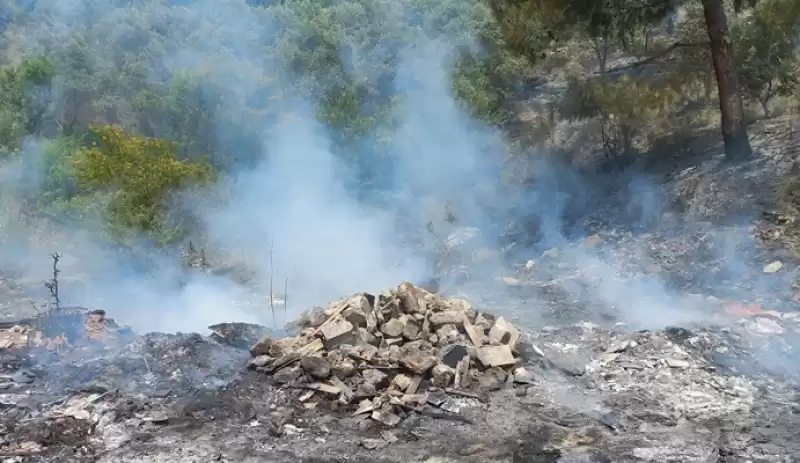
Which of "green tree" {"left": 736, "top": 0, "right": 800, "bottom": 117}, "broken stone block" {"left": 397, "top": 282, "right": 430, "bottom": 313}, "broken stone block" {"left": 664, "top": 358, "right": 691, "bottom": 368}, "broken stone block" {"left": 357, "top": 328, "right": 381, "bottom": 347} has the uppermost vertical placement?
"green tree" {"left": 736, "top": 0, "right": 800, "bottom": 117}

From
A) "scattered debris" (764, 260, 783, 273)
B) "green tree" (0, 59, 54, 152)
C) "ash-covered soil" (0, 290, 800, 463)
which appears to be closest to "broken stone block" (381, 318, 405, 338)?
"ash-covered soil" (0, 290, 800, 463)

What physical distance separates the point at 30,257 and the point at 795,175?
36.4 feet

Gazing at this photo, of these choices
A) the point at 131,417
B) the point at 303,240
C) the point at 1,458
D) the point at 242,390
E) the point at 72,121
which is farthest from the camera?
the point at 72,121

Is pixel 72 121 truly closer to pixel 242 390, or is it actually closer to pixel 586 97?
pixel 586 97

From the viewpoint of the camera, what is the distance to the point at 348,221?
10.9m

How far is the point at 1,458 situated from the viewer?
4.49 metres

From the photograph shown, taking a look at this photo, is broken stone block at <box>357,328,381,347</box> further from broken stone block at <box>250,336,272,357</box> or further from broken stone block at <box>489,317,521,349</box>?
broken stone block at <box>489,317,521,349</box>

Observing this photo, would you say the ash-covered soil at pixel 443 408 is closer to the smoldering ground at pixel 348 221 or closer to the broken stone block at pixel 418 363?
the broken stone block at pixel 418 363

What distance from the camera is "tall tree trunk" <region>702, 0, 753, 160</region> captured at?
31.4 ft

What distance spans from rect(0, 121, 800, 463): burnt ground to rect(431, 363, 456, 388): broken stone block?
0.17 m

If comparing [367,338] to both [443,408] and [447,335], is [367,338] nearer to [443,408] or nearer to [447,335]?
[447,335]

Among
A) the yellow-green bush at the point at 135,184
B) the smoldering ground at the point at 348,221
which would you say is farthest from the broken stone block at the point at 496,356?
the yellow-green bush at the point at 135,184

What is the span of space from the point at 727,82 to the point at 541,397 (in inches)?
252

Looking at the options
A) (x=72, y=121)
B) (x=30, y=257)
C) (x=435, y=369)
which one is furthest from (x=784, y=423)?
(x=72, y=121)
